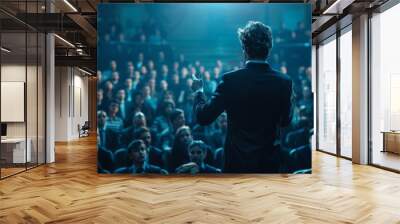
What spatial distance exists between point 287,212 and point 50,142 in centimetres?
607

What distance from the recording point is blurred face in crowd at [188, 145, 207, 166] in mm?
6906

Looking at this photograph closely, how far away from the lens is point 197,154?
692cm

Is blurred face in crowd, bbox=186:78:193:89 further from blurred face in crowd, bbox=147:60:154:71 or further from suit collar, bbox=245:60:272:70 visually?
suit collar, bbox=245:60:272:70

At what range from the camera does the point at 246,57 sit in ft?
22.4

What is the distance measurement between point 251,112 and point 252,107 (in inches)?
3.5

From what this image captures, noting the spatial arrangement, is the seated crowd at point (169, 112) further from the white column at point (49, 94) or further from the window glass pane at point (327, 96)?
the window glass pane at point (327, 96)

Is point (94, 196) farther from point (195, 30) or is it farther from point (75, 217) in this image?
point (195, 30)

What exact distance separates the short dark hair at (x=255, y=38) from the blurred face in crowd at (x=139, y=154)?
8.30 feet

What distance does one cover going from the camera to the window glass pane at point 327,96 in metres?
10.4

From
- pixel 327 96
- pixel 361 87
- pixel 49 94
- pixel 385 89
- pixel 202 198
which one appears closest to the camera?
pixel 202 198

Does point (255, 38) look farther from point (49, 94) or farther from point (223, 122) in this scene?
point (49, 94)

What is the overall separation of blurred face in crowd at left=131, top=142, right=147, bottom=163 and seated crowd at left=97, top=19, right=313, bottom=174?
4cm

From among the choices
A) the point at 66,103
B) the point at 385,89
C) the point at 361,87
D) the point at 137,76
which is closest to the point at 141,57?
the point at 137,76

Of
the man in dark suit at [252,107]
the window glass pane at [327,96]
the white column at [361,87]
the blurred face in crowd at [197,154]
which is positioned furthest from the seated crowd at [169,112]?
the window glass pane at [327,96]
